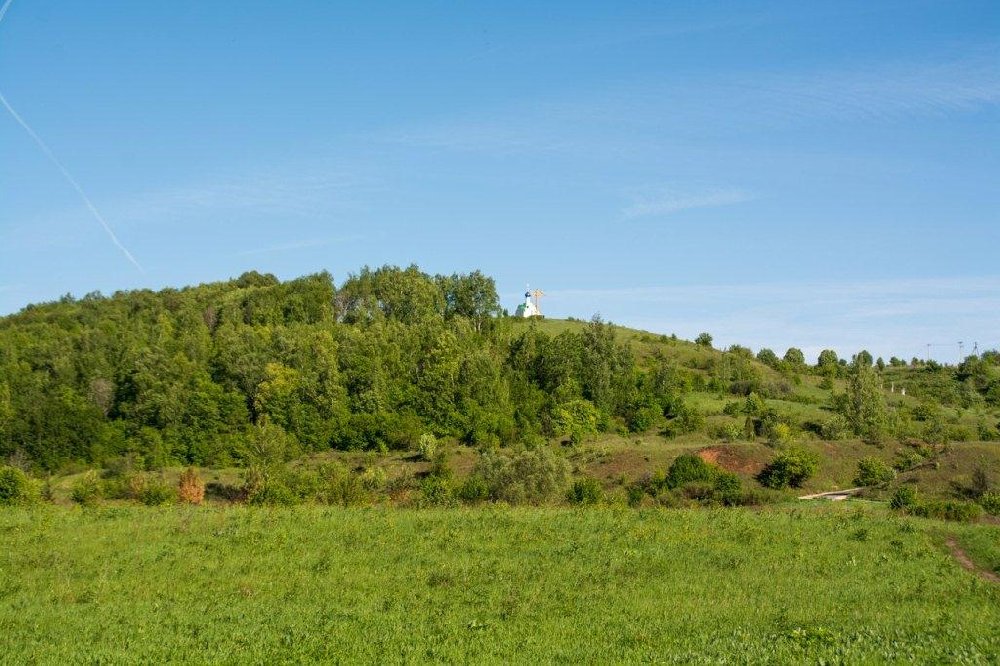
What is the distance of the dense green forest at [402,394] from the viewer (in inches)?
3199

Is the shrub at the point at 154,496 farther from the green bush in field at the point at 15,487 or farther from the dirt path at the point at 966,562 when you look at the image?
the dirt path at the point at 966,562

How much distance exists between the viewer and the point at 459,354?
93.4 metres

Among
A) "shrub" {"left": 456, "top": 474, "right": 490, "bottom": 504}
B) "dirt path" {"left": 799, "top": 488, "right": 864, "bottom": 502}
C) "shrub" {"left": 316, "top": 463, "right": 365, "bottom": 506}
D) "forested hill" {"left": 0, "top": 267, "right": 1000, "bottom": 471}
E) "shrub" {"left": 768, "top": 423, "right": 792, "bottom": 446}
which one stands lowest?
"dirt path" {"left": 799, "top": 488, "right": 864, "bottom": 502}

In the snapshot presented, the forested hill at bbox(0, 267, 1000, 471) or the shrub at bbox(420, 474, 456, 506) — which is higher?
the forested hill at bbox(0, 267, 1000, 471)

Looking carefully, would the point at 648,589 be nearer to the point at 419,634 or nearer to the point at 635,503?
the point at 419,634

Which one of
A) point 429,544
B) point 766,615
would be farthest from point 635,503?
point 766,615

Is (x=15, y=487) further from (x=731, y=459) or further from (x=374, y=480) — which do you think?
(x=731, y=459)

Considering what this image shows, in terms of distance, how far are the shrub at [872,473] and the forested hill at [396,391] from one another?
12.2 metres

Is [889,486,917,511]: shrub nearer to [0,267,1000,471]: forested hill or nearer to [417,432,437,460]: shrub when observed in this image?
[0,267,1000,471]: forested hill

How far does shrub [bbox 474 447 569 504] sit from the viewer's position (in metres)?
44.3

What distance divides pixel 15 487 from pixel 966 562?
39672 millimetres

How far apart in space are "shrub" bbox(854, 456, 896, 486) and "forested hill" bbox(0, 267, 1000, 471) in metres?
12.2

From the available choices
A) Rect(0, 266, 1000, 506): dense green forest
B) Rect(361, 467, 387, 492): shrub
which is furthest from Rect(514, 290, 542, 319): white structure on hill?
Rect(361, 467, 387, 492): shrub

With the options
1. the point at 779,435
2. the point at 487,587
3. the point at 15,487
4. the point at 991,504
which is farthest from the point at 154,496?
the point at 779,435
